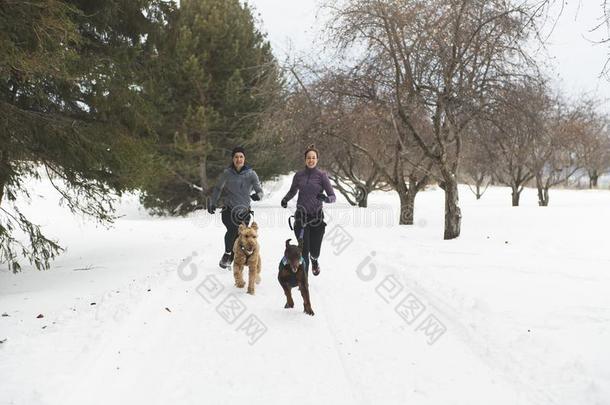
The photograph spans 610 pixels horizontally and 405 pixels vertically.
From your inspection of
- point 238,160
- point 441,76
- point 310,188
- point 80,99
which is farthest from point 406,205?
point 80,99

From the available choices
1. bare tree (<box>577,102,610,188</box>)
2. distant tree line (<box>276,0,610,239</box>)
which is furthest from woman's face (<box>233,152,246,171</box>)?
bare tree (<box>577,102,610,188</box>)

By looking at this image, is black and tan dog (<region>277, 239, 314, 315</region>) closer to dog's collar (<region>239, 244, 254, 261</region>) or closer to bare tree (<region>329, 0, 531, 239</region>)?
dog's collar (<region>239, 244, 254, 261</region>)

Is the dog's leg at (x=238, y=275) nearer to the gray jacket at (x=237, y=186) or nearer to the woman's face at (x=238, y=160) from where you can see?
the gray jacket at (x=237, y=186)

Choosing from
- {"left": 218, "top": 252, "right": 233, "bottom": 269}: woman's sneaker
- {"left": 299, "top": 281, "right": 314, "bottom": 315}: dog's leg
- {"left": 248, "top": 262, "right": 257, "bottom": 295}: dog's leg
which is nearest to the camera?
{"left": 299, "top": 281, "right": 314, "bottom": 315}: dog's leg

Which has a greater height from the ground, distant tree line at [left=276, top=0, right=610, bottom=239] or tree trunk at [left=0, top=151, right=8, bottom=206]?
distant tree line at [left=276, top=0, right=610, bottom=239]

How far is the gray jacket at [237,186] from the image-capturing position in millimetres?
7227

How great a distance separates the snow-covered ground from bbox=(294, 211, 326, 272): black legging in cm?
64

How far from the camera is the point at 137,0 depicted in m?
8.09

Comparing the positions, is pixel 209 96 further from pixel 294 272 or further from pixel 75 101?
pixel 294 272

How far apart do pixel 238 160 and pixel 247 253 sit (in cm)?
177

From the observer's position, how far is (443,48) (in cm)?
1021

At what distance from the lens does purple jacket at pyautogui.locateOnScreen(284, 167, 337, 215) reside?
6.68 metres

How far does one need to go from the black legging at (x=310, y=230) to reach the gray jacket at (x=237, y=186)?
938 mm

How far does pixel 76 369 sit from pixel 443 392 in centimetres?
338
